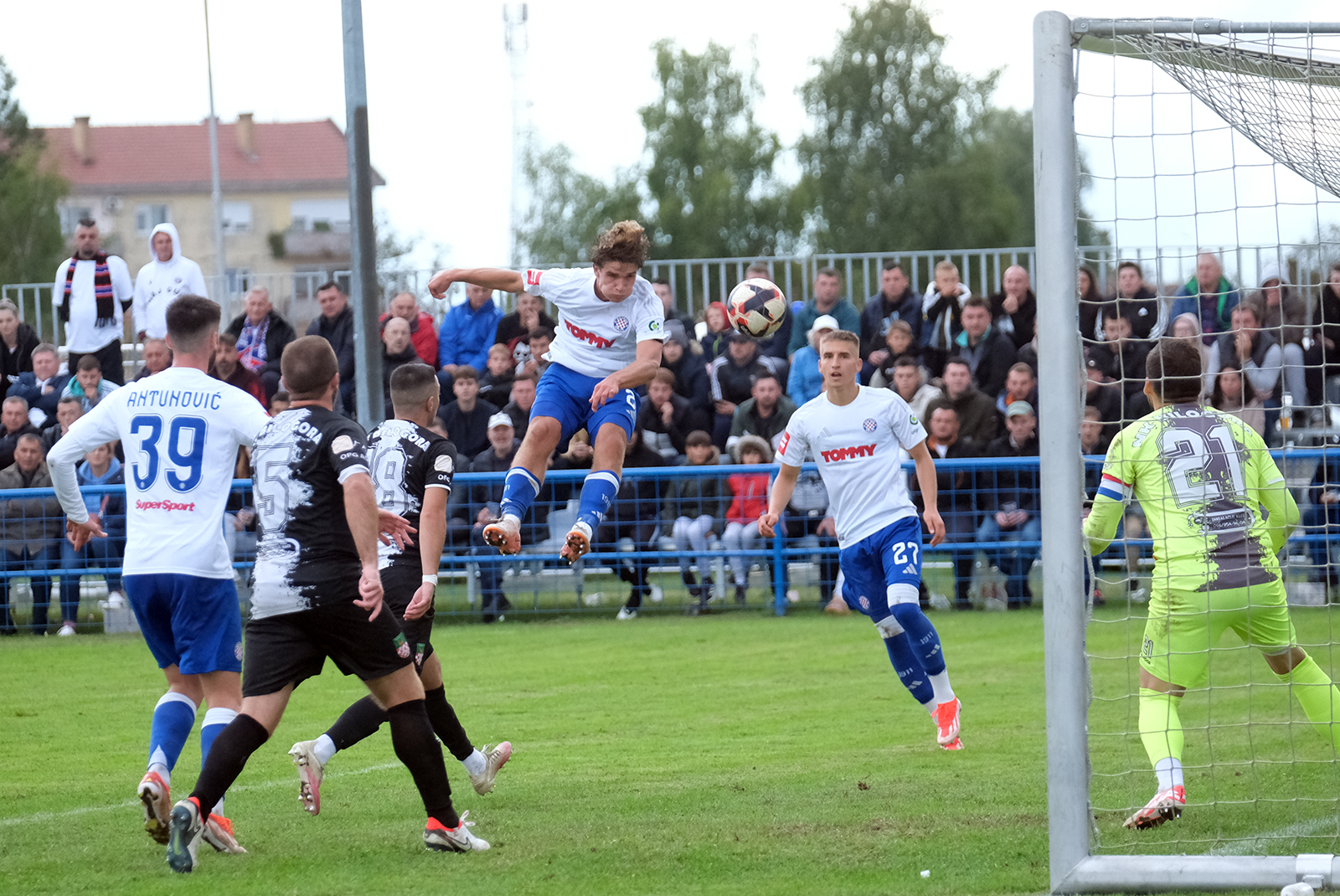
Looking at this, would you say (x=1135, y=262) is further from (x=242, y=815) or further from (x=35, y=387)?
(x=35, y=387)

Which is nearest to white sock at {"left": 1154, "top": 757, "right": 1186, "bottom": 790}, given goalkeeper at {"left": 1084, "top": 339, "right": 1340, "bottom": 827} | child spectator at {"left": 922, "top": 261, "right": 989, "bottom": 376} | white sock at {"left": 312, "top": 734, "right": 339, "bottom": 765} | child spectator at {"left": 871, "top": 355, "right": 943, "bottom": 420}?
goalkeeper at {"left": 1084, "top": 339, "right": 1340, "bottom": 827}

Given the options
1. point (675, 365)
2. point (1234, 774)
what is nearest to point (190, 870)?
point (1234, 774)

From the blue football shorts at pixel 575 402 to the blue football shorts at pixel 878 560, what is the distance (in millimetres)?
1462

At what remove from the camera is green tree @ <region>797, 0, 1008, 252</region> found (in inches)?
2092

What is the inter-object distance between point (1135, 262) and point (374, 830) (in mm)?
10335

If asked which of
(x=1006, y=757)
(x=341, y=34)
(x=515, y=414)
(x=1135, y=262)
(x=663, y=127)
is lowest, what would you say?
(x=1006, y=757)

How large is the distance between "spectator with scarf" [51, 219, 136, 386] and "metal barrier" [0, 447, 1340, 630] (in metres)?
2.55

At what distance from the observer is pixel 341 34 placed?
10.9 m

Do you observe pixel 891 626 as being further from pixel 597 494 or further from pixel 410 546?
pixel 410 546

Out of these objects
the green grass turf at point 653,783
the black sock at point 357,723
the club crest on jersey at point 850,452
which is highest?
the club crest on jersey at point 850,452

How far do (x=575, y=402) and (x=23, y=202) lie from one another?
54.0 m

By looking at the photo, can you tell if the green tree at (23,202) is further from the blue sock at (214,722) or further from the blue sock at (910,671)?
the blue sock at (214,722)

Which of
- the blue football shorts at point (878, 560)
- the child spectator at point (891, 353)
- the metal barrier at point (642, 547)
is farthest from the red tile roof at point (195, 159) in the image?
the blue football shorts at point (878, 560)

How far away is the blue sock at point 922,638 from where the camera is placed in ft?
26.3
